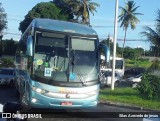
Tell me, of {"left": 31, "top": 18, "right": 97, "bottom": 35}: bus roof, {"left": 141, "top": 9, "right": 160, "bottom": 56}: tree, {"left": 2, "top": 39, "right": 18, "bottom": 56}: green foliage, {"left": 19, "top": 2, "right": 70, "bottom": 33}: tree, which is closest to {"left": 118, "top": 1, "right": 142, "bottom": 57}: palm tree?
{"left": 19, "top": 2, "right": 70, "bottom": 33}: tree

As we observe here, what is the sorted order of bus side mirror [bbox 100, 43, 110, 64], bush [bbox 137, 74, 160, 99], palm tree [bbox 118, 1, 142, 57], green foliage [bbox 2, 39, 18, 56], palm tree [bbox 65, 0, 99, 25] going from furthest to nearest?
1. green foliage [bbox 2, 39, 18, 56]
2. palm tree [bbox 118, 1, 142, 57]
3. palm tree [bbox 65, 0, 99, 25]
4. bush [bbox 137, 74, 160, 99]
5. bus side mirror [bbox 100, 43, 110, 64]

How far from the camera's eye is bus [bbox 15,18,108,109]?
12.7 m

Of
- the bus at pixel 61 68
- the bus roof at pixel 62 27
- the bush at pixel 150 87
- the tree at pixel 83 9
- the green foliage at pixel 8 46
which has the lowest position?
the bush at pixel 150 87

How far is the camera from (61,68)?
42.5 feet

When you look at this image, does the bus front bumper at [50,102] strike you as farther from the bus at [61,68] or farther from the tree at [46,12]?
the tree at [46,12]

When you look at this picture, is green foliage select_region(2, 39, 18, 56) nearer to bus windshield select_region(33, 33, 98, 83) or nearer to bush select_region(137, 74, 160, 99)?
bush select_region(137, 74, 160, 99)

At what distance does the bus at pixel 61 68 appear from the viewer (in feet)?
41.8

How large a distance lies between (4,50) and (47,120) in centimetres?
7441

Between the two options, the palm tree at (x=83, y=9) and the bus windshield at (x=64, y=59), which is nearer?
the bus windshield at (x=64, y=59)

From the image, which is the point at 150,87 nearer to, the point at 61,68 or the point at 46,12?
the point at 61,68

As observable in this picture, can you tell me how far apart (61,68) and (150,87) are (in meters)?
9.46

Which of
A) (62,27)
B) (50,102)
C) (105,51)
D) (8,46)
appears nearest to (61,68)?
(50,102)

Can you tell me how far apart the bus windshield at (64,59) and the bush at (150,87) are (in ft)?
27.9

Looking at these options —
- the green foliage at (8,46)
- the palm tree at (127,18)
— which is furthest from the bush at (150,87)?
the green foliage at (8,46)
